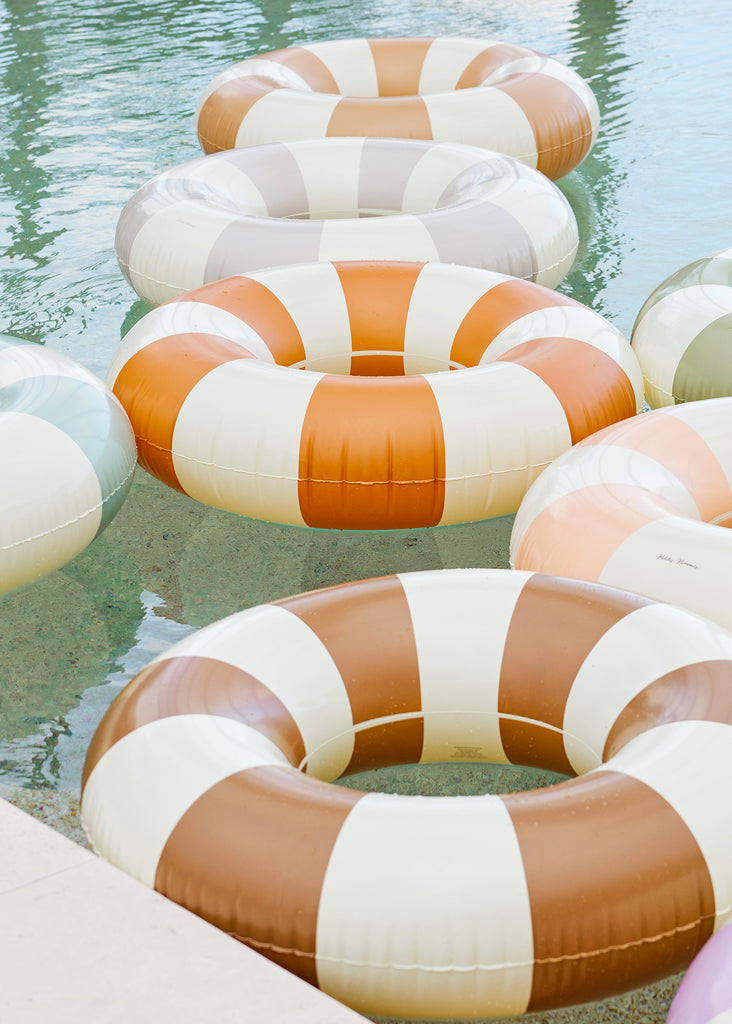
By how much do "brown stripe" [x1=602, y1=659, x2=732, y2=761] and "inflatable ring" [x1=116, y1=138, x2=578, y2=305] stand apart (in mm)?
1462

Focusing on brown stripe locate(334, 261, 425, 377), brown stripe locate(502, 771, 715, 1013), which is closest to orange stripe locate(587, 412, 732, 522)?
brown stripe locate(334, 261, 425, 377)

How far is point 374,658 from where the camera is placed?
1.51 m

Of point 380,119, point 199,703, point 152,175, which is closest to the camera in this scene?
point 199,703

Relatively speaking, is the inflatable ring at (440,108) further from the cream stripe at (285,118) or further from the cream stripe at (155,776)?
the cream stripe at (155,776)

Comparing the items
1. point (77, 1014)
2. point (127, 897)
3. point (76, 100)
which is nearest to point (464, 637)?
point (127, 897)

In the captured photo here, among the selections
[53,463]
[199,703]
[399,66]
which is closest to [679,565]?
[199,703]

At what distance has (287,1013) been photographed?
110cm

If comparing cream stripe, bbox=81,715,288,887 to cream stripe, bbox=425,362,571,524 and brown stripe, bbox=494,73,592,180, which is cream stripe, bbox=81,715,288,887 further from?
brown stripe, bbox=494,73,592,180

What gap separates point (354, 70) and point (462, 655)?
2989mm

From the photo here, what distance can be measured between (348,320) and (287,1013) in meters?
1.53

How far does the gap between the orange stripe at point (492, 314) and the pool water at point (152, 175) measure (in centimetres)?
33

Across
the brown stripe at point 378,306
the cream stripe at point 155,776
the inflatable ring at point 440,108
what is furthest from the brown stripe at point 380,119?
the cream stripe at point 155,776

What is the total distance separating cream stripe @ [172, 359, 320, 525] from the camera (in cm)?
204

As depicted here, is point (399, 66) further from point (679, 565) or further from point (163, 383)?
point (679, 565)
